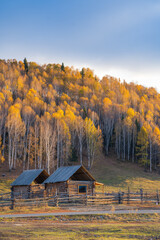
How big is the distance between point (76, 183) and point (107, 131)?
4561 cm

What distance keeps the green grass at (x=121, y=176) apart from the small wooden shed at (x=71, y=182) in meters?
10.6

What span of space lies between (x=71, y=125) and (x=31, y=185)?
105 feet

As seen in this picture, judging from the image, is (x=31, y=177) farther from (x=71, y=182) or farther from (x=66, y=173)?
(x=71, y=182)

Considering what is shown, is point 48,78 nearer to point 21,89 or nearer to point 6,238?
point 21,89

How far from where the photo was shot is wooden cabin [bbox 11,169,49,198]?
121ft

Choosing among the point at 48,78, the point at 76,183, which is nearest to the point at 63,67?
the point at 48,78

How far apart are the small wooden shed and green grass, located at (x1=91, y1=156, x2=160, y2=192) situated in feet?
34.7

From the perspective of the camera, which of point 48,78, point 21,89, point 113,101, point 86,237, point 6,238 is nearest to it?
point 6,238

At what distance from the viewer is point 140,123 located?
262 ft

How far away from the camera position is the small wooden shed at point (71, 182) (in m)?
33.7

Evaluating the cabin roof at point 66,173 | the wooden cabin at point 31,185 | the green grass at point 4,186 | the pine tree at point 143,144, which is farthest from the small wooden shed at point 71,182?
the pine tree at point 143,144

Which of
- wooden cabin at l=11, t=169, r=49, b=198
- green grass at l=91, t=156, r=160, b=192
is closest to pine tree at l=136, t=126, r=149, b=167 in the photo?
green grass at l=91, t=156, r=160, b=192

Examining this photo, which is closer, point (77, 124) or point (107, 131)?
point (77, 124)

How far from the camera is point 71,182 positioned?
111 ft
